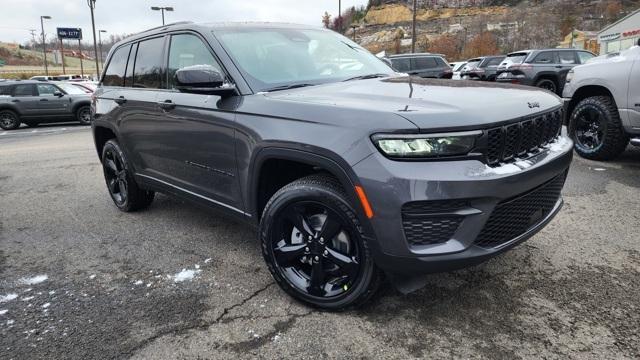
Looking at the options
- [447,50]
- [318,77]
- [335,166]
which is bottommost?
[335,166]

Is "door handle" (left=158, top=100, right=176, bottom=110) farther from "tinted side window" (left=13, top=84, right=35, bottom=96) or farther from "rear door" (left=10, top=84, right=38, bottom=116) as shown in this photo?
"tinted side window" (left=13, top=84, right=35, bottom=96)

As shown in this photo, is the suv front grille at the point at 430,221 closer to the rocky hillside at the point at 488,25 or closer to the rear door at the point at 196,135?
the rear door at the point at 196,135

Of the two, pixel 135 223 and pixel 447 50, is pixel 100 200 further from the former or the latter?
pixel 447 50

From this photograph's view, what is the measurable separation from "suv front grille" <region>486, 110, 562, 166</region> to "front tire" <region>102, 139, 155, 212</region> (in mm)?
3402

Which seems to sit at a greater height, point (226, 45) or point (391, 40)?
point (391, 40)

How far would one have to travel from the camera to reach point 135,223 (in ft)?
14.7

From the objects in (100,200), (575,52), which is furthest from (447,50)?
(100,200)

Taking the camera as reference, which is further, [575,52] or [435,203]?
[575,52]

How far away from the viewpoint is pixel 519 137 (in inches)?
94.9

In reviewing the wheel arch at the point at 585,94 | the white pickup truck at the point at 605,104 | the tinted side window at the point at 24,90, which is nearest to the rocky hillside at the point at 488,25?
the tinted side window at the point at 24,90

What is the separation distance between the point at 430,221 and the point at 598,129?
495 centimetres

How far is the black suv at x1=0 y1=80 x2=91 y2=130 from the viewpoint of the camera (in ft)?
51.1

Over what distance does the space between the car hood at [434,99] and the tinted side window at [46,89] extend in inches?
627

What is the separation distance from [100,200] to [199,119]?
2.81 metres
